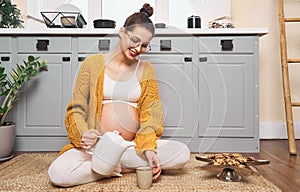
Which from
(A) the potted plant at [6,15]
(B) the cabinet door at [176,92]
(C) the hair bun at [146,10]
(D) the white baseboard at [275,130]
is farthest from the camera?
(D) the white baseboard at [275,130]

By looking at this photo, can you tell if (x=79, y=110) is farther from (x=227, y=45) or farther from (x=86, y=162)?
(x=227, y=45)

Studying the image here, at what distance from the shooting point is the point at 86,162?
4.62ft

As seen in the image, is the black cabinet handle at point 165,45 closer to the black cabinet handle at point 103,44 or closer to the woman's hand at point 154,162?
the black cabinet handle at point 103,44

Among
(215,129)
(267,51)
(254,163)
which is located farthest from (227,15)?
(254,163)

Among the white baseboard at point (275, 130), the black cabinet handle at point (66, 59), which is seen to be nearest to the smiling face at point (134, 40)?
the black cabinet handle at point (66, 59)

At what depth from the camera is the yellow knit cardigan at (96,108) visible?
1462 millimetres

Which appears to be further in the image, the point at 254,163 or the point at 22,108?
the point at 22,108

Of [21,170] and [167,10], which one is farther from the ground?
[167,10]

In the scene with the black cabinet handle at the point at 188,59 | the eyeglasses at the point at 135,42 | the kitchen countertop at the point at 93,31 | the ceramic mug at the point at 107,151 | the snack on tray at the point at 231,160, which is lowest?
the snack on tray at the point at 231,160

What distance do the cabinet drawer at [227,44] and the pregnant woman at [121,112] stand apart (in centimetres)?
76

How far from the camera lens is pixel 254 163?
1470 millimetres

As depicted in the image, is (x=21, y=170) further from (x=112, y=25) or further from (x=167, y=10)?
(x=167, y=10)

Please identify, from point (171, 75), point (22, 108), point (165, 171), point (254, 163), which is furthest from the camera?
point (22, 108)

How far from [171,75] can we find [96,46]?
21.1 inches
